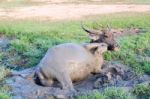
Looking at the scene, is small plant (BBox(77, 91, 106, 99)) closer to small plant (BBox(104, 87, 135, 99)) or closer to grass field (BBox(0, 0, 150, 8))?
small plant (BBox(104, 87, 135, 99))

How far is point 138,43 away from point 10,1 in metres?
8.21

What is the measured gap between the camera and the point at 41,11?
14812 millimetres

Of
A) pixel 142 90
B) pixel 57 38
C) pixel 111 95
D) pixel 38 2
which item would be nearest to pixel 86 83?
pixel 111 95

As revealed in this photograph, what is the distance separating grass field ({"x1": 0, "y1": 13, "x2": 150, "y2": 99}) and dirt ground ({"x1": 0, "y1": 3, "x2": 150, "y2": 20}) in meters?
0.58

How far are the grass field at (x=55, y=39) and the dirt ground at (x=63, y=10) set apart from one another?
0.58 m

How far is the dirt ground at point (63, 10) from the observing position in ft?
46.1

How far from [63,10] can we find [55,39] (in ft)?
14.8

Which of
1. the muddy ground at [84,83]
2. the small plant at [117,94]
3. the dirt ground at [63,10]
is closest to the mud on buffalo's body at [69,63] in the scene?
the muddy ground at [84,83]

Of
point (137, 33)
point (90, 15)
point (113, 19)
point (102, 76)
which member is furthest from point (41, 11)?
point (102, 76)

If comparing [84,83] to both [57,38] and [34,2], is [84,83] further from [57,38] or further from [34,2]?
[34,2]

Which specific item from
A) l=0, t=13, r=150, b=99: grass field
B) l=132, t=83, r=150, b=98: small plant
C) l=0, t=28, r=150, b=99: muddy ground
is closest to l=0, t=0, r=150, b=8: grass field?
l=0, t=13, r=150, b=99: grass field

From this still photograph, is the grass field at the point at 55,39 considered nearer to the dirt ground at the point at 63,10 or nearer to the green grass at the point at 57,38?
the green grass at the point at 57,38

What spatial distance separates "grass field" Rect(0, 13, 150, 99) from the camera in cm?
946

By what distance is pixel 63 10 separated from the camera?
15.0 m
